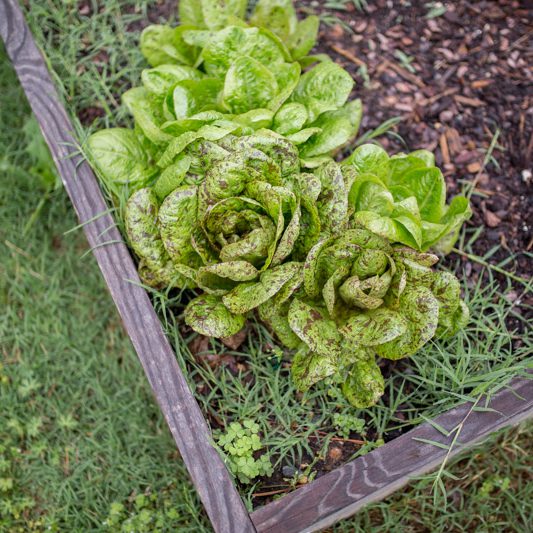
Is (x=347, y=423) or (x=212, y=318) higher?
(x=212, y=318)

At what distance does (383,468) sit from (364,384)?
0.26 m

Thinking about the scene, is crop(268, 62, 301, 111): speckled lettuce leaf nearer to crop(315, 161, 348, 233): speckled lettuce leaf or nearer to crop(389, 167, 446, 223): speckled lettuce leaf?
crop(315, 161, 348, 233): speckled lettuce leaf

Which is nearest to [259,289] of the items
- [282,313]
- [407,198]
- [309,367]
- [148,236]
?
[282,313]

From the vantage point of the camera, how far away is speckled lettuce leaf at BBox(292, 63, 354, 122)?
6.75 ft

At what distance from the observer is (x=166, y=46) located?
227 centimetres

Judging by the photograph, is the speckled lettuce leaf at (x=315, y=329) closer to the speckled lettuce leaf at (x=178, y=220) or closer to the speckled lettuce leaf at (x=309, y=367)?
the speckled lettuce leaf at (x=309, y=367)

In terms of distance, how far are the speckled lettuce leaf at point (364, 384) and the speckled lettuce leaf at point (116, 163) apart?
3.32 ft

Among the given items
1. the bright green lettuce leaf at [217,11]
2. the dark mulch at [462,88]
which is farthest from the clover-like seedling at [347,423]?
the bright green lettuce leaf at [217,11]

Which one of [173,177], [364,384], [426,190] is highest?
[173,177]

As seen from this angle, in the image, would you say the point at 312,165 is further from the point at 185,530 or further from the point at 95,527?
the point at 95,527

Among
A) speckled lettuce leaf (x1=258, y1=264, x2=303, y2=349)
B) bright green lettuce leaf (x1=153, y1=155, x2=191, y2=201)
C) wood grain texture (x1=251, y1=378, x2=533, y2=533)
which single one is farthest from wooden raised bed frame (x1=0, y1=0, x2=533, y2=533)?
speckled lettuce leaf (x1=258, y1=264, x2=303, y2=349)

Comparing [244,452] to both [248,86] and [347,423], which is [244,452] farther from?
[248,86]

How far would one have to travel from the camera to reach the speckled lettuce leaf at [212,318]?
182cm

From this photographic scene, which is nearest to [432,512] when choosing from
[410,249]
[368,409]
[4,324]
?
[368,409]
